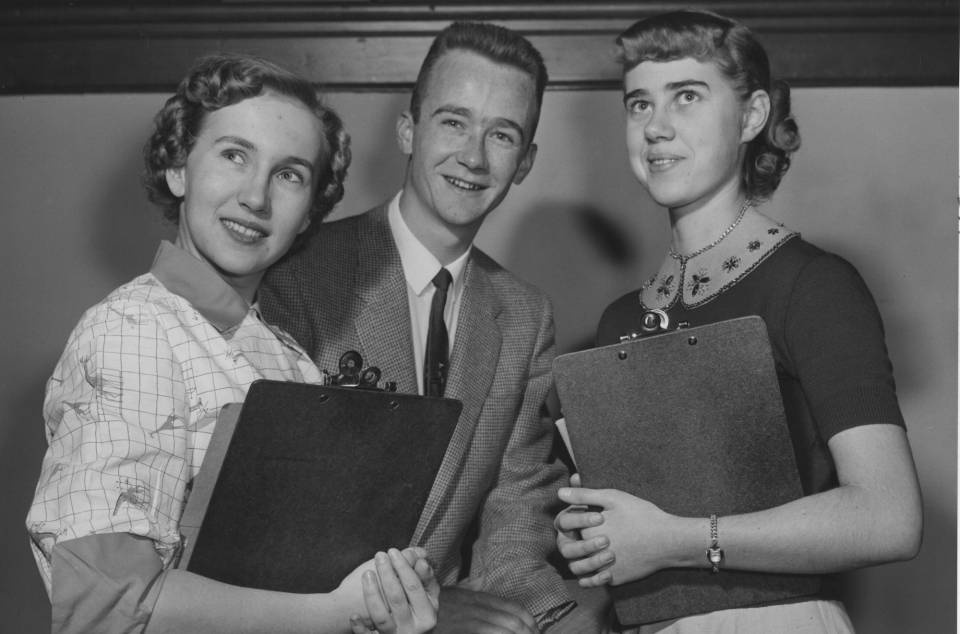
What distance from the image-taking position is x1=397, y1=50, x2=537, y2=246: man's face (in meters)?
2.57

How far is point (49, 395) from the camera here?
5.58 ft

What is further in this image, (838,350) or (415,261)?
(415,261)

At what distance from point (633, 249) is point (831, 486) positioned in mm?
1382

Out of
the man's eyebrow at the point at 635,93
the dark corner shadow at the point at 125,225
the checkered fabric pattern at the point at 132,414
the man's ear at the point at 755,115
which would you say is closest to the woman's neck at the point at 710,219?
the man's ear at the point at 755,115

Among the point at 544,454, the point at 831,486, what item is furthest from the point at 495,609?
the point at 831,486

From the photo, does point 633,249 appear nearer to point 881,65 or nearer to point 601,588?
point 881,65

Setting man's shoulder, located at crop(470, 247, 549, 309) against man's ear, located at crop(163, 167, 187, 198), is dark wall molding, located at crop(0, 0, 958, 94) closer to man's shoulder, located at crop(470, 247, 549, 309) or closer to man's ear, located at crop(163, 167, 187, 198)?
man's shoulder, located at crop(470, 247, 549, 309)

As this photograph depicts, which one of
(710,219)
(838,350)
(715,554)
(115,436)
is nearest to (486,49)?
(710,219)

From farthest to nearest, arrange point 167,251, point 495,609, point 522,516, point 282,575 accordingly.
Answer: point 522,516 < point 495,609 < point 167,251 < point 282,575

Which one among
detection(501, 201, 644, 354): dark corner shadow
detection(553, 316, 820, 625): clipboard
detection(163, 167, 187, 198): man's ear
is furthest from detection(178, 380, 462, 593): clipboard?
detection(501, 201, 644, 354): dark corner shadow

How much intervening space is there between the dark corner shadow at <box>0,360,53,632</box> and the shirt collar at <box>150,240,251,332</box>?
1.55 m

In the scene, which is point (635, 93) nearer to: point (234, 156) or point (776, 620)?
point (234, 156)

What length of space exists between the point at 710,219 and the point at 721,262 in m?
0.10

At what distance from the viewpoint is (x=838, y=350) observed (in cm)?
189
